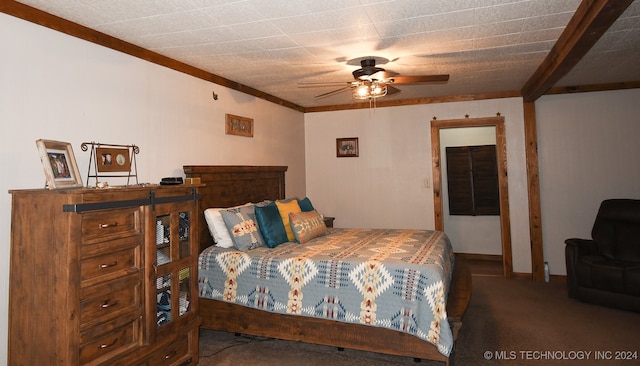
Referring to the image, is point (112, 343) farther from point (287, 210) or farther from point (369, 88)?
point (369, 88)

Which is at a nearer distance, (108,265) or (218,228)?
(108,265)

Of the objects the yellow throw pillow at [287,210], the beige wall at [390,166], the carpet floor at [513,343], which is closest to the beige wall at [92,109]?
the yellow throw pillow at [287,210]

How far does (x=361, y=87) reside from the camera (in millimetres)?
3254

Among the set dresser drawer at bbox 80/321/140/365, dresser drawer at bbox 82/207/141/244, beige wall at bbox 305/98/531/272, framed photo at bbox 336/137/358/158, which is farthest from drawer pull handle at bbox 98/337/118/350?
framed photo at bbox 336/137/358/158

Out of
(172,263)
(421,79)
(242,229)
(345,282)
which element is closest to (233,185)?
(242,229)

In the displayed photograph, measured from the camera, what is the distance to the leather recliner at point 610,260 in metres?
3.58

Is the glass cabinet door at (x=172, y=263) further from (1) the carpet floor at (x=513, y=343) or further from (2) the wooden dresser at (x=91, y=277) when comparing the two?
(1) the carpet floor at (x=513, y=343)

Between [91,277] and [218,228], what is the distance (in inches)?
54.5

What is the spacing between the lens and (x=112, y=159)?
2.75 meters

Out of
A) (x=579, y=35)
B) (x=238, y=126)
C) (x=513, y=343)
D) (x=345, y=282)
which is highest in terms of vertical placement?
(x=579, y=35)

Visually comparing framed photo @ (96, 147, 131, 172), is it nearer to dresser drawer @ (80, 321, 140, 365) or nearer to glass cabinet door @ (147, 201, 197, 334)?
glass cabinet door @ (147, 201, 197, 334)

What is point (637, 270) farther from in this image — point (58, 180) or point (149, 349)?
point (58, 180)

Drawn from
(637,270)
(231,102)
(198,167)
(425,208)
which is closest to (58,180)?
(198,167)

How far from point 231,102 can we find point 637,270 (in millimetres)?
4372
